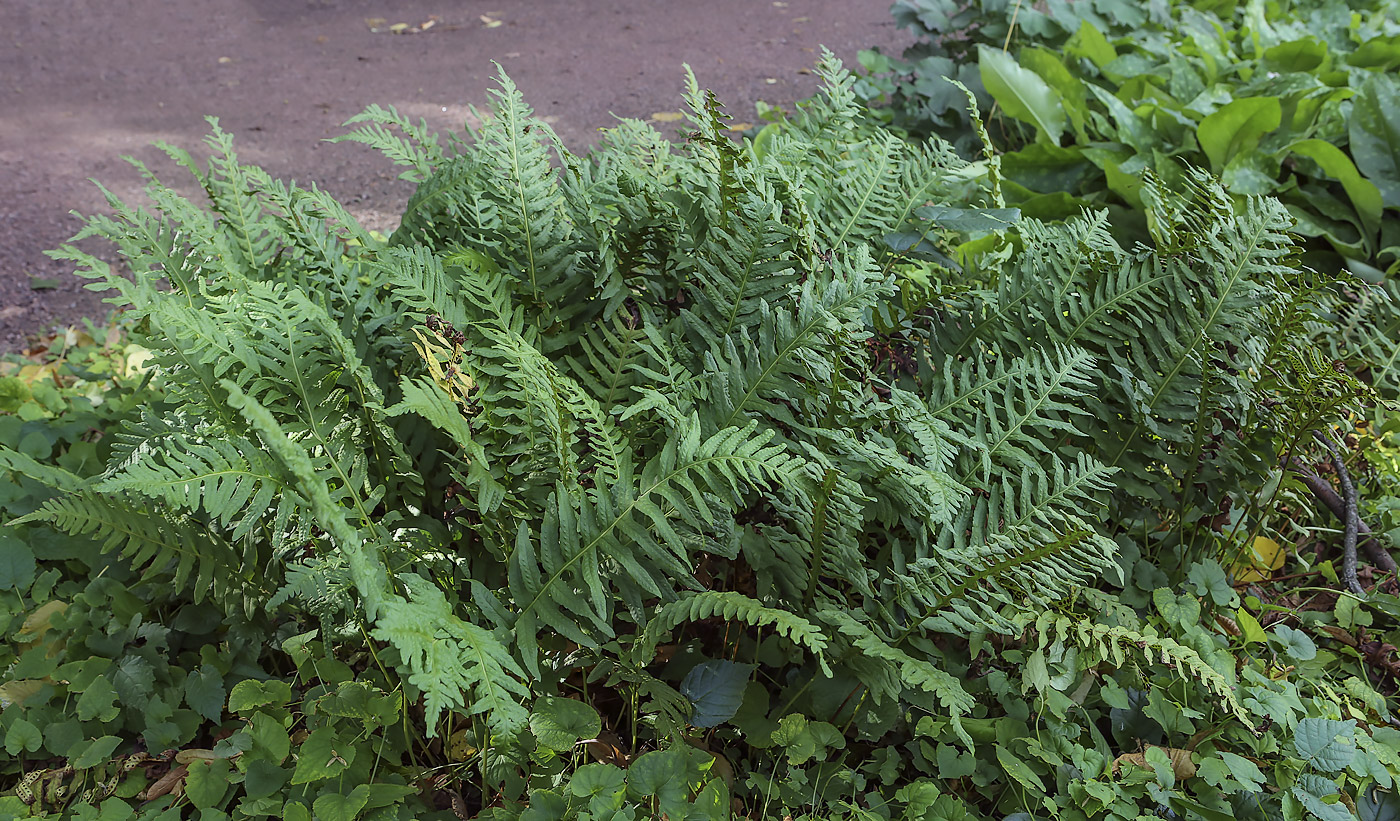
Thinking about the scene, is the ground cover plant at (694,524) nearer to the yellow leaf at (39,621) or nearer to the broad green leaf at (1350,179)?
the yellow leaf at (39,621)

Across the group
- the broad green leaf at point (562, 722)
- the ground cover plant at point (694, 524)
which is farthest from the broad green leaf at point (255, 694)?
the broad green leaf at point (562, 722)

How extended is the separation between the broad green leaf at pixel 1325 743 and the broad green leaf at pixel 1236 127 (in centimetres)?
213

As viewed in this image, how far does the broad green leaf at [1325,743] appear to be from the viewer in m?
1.61

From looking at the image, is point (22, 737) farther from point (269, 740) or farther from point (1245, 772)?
point (1245, 772)

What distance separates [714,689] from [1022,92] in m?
2.78

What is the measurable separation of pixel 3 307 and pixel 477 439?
2.82 metres

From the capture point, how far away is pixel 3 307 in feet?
11.2

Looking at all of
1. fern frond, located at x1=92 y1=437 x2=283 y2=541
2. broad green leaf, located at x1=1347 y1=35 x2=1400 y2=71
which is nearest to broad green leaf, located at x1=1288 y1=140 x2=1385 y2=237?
broad green leaf, located at x1=1347 y1=35 x2=1400 y2=71

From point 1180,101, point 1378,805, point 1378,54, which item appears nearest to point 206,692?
point 1378,805

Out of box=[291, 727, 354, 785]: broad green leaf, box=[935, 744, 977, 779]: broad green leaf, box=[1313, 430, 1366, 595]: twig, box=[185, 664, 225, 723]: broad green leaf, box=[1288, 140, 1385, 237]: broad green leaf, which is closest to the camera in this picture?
box=[291, 727, 354, 785]: broad green leaf

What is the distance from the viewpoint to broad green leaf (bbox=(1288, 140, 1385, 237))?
2.99 metres

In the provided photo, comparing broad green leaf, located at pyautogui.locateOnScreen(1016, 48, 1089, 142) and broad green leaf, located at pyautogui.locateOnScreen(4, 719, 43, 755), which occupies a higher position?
broad green leaf, located at pyautogui.locateOnScreen(1016, 48, 1089, 142)

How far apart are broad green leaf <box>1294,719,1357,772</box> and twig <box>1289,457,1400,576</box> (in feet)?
2.28

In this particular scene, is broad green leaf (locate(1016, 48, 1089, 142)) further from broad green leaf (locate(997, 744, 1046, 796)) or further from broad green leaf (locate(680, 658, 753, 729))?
broad green leaf (locate(680, 658, 753, 729))
